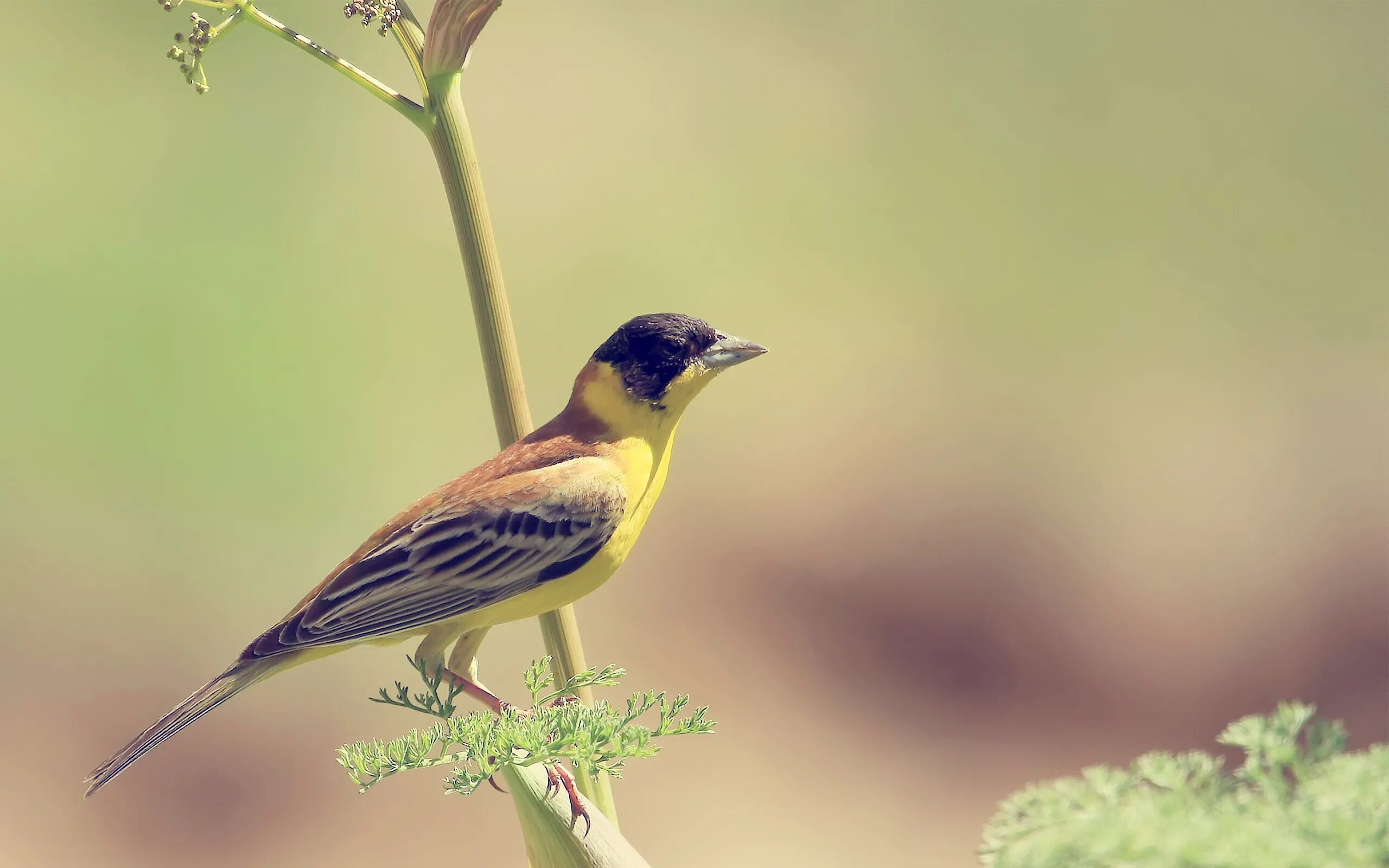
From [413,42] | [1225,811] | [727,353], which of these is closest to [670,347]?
[727,353]

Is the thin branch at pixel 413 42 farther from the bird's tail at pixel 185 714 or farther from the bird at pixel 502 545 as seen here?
the bird's tail at pixel 185 714

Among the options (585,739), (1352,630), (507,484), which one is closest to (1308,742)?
(585,739)

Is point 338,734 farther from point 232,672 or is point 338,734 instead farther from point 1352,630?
point 1352,630

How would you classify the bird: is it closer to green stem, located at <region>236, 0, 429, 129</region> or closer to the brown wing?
the brown wing

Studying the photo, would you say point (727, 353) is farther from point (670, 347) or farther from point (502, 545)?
point (502, 545)

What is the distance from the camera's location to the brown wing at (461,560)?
1.85 meters

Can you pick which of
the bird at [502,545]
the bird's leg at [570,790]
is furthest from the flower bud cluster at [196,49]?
the bird's leg at [570,790]

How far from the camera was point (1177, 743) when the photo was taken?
5430 millimetres

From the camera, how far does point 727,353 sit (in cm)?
194

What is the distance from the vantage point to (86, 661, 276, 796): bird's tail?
5.29 feet

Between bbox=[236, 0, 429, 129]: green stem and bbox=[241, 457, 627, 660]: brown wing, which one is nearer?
bbox=[236, 0, 429, 129]: green stem

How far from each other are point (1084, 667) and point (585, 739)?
466 cm

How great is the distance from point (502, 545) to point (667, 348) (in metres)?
0.43

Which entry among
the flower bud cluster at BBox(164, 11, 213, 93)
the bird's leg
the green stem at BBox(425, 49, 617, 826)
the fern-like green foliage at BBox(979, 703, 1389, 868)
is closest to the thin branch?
the green stem at BBox(425, 49, 617, 826)
